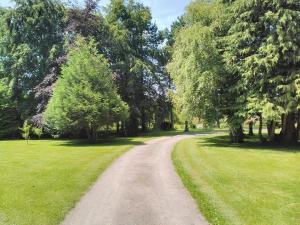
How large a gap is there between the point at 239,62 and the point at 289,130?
737 centimetres

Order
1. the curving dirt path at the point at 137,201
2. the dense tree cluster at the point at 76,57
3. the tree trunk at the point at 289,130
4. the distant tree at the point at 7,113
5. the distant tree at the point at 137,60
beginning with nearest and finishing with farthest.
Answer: the curving dirt path at the point at 137,201 < the tree trunk at the point at 289,130 < the dense tree cluster at the point at 76,57 < the distant tree at the point at 7,113 < the distant tree at the point at 137,60

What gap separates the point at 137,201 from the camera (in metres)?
8.88

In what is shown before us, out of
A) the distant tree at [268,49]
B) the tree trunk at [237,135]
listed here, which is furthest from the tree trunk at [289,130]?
the distant tree at [268,49]

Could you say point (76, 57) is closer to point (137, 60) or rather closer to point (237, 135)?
point (137, 60)

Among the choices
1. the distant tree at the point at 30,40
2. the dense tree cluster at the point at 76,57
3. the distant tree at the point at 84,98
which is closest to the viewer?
the distant tree at the point at 84,98

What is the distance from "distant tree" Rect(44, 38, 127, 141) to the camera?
2556 centimetres

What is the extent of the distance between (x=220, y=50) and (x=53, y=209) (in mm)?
19475

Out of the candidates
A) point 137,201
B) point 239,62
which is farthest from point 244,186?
point 239,62

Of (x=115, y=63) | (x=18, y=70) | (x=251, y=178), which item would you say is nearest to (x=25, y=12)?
(x=18, y=70)

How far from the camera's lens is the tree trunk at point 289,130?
83.5 ft

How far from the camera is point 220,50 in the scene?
2455cm

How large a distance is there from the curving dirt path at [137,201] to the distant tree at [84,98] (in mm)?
12790

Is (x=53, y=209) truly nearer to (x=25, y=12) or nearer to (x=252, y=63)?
(x=252, y=63)

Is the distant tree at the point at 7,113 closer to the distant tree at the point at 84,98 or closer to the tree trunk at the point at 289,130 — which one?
the distant tree at the point at 84,98
